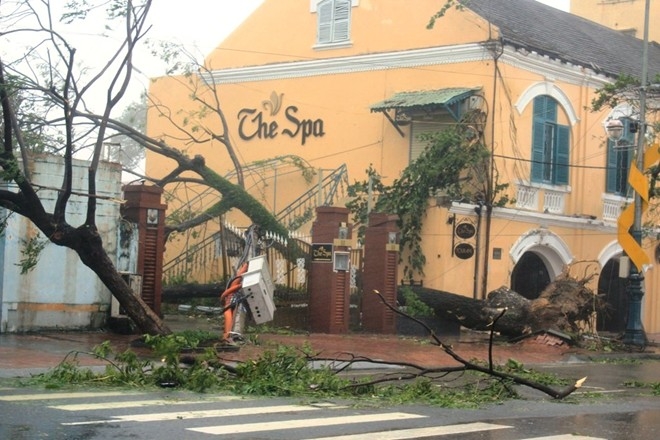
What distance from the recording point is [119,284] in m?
17.2

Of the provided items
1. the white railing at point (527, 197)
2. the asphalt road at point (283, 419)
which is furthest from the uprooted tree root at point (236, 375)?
the white railing at point (527, 197)

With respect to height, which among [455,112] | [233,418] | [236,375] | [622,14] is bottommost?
[233,418]

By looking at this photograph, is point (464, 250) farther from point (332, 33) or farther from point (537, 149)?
point (332, 33)

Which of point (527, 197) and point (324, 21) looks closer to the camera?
point (527, 197)

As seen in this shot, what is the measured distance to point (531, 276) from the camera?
30.4 m

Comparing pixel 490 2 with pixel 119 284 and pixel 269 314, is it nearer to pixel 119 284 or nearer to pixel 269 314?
pixel 269 314

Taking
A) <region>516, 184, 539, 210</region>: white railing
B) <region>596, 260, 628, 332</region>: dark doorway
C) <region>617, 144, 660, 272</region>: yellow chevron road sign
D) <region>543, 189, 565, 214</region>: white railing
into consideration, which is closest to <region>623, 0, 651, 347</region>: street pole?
<region>617, 144, 660, 272</region>: yellow chevron road sign

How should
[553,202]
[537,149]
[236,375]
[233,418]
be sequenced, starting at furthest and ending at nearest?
1. [553,202]
2. [537,149]
3. [236,375]
4. [233,418]

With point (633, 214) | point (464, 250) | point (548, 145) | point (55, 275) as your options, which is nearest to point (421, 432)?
point (55, 275)

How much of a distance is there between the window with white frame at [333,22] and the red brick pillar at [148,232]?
435 inches

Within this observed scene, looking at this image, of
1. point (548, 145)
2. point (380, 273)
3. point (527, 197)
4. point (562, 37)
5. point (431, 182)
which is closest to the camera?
point (380, 273)

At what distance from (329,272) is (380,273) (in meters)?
1.60

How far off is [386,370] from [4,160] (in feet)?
22.0

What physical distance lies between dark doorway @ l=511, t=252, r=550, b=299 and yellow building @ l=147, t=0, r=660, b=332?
4 centimetres
